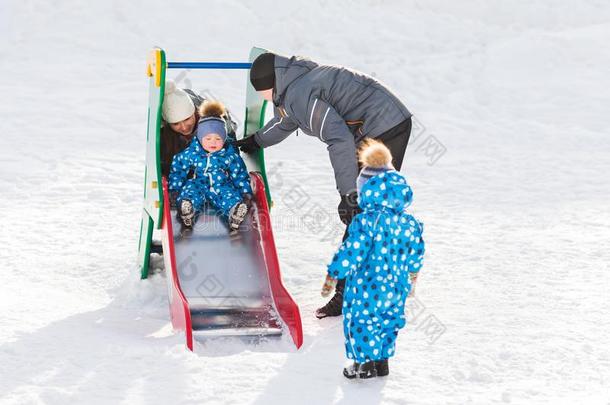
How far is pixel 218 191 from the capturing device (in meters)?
5.50

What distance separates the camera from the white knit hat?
18.7ft

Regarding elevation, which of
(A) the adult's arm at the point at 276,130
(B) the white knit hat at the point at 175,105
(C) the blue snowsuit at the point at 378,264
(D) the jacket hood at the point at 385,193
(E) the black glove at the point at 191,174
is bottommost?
(C) the blue snowsuit at the point at 378,264

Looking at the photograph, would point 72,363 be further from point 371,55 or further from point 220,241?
point 371,55

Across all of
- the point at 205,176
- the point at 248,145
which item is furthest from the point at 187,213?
the point at 248,145

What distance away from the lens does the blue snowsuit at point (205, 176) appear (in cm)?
546

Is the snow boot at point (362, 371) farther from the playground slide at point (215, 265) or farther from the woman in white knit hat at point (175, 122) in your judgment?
the woman in white knit hat at point (175, 122)

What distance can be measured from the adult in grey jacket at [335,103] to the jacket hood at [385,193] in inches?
31.0

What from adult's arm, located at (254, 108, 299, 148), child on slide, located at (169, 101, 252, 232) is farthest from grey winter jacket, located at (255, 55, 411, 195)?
child on slide, located at (169, 101, 252, 232)

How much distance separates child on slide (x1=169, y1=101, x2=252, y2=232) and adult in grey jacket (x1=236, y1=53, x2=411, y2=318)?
59 centimetres

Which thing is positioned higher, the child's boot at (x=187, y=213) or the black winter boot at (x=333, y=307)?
the child's boot at (x=187, y=213)

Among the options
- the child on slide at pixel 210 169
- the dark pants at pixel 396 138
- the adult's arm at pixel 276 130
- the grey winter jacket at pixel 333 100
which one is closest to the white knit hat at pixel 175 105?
the child on slide at pixel 210 169

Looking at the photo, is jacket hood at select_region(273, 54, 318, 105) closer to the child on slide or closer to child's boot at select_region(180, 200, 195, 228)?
the child on slide

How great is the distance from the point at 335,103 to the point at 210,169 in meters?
1.04

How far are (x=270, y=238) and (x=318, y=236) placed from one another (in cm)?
162
